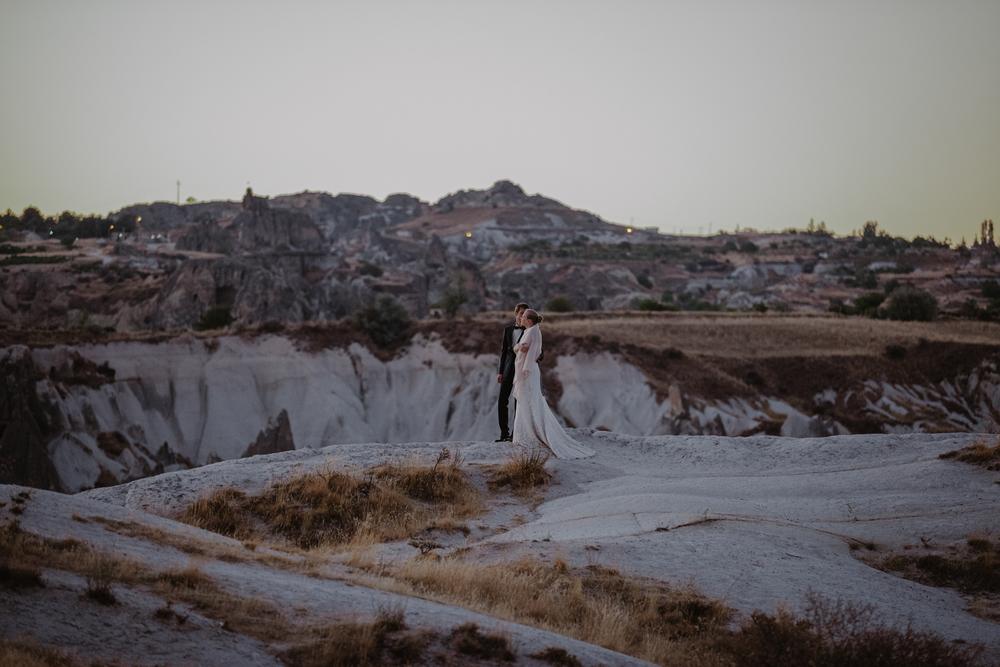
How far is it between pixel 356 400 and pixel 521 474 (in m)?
33.8

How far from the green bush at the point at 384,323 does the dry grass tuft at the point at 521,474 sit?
36.9 metres

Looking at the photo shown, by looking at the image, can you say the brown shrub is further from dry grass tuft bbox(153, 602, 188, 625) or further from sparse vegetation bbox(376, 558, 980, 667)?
dry grass tuft bbox(153, 602, 188, 625)

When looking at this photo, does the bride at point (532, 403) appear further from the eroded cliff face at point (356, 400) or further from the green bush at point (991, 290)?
the green bush at point (991, 290)

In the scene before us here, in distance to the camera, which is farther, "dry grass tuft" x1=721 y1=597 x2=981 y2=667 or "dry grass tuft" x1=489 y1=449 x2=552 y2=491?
"dry grass tuft" x1=489 y1=449 x2=552 y2=491

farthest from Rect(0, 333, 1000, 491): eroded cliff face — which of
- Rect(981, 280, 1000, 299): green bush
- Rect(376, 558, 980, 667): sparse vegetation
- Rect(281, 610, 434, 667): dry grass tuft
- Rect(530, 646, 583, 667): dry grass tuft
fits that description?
Rect(981, 280, 1000, 299): green bush

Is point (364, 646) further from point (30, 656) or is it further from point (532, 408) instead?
point (532, 408)

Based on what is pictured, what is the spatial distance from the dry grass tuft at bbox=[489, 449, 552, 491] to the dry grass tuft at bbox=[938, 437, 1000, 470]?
6.41 m

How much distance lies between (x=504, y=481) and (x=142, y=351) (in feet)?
117

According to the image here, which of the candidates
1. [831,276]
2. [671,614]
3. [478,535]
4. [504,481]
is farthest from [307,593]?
[831,276]

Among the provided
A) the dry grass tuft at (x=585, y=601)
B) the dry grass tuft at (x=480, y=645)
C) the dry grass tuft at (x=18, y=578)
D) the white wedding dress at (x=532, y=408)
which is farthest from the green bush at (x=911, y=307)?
the dry grass tuft at (x=18, y=578)

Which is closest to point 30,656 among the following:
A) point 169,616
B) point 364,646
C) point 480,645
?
point 169,616

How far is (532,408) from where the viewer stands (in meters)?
14.1

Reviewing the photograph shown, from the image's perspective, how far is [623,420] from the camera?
1690 inches

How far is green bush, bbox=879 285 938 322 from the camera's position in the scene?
63344mm
